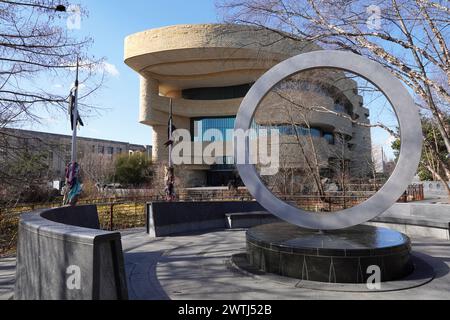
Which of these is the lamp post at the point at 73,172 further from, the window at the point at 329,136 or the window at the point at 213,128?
Result: the window at the point at 329,136

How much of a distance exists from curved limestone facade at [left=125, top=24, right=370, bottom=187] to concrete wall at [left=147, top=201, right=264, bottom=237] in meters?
27.8

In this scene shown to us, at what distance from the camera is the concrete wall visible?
1001 cm

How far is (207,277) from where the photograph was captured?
18.6 feet

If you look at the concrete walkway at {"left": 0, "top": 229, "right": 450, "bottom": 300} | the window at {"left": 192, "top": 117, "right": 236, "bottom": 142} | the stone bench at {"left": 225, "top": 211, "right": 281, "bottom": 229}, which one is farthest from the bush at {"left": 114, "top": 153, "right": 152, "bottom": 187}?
the concrete walkway at {"left": 0, "top": 229, "right": 450, "bottom": 300}

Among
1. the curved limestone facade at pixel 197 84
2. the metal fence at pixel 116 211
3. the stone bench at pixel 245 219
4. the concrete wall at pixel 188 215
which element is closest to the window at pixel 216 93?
the curved limestone facade at pixel 197 84

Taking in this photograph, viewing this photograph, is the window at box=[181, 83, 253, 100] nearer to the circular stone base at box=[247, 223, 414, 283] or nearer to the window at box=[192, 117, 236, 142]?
the window at box=[192, 117, 236, 142]

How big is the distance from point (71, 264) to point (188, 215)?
768cm

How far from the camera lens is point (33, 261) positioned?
13.3 ft

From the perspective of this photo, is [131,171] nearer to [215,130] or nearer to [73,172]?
[215,130]

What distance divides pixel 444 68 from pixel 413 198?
1835 cm

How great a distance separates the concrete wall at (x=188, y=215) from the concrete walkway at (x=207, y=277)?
1193 mm

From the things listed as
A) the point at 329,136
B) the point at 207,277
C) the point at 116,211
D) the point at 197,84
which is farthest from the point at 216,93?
the point at 207,277
